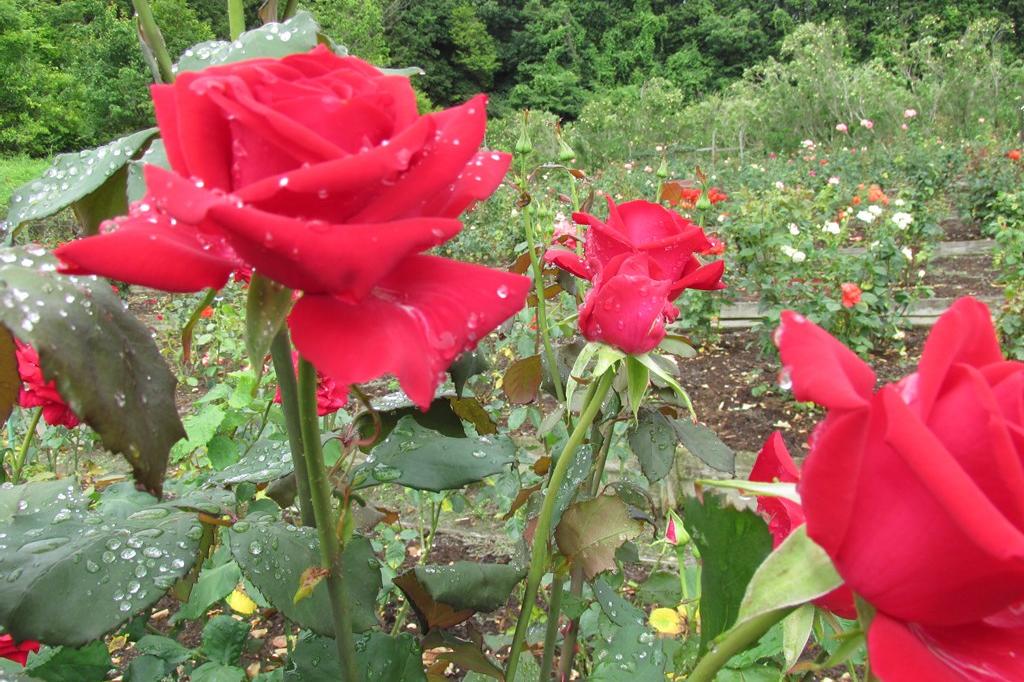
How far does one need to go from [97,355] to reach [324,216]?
0.33 ft

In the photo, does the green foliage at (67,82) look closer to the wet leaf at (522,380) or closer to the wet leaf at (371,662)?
the wet leaf at (522,380)

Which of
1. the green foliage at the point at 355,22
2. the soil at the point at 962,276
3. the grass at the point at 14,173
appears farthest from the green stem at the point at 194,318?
the green foliage at the point at 355,22

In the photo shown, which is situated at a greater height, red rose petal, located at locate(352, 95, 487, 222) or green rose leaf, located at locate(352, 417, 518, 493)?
red rose petal, located at locate(352, 95, 487, 222)

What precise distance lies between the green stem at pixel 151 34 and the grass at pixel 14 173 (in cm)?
544

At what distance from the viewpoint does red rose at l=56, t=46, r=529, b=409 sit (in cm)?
22

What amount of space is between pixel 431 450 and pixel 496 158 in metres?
0.20

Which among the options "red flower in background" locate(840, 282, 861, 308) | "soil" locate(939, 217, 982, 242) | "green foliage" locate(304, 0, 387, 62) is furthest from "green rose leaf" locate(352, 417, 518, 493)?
"green foliage" locate(304, 0, 387, 62)

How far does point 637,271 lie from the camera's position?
1.70ft

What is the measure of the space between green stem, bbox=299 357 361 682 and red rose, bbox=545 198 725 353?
238 millimetres

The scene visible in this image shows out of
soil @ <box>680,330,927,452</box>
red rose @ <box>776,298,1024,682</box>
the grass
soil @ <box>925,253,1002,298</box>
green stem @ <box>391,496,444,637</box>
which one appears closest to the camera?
red rose @ <box>776,298,1024,682</box>

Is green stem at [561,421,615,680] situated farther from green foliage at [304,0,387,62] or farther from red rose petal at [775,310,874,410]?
green foliage at [304,0,387,62]

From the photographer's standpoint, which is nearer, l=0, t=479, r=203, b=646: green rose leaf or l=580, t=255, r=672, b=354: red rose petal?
l=0, t=479, r=203, b=646: green rose leaf

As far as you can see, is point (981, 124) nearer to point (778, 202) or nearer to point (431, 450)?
point (778, 202)

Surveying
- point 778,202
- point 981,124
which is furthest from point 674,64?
point 778,202
